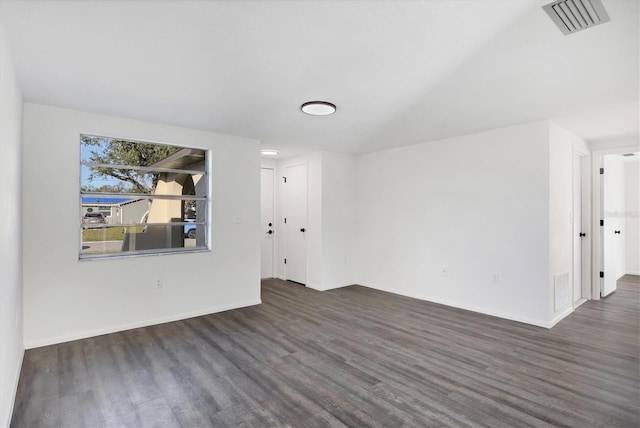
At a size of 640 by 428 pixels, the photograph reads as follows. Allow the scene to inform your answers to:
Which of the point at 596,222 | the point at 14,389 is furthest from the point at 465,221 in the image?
the point at 14,389

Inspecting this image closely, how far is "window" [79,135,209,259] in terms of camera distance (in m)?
3.50

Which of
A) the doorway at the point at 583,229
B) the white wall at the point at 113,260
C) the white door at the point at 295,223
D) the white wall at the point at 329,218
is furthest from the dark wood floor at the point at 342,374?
the white door at the point at 295,223

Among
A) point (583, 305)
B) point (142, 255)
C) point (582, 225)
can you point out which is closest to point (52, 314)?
point (142, 255)

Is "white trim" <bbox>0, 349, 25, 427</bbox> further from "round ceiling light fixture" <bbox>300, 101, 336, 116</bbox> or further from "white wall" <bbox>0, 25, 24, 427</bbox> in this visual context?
"round ceiling light fixture" <bbox>300, 101, 336, 116</bbox>

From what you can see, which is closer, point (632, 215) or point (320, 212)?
point (320, 212)

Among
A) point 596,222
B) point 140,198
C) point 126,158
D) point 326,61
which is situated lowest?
point 596,222

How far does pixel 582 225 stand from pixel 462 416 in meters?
4.22

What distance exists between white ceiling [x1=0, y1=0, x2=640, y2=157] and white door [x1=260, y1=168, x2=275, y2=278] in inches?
100

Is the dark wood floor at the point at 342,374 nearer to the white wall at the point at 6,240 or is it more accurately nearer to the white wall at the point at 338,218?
the white wall at the point at 6,240

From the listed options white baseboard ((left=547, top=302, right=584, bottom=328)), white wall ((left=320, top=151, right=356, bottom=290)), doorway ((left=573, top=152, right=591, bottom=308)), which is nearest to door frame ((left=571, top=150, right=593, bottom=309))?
doorway ((left=573, top=152, right=591, bottom=308))

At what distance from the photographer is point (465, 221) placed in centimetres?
440

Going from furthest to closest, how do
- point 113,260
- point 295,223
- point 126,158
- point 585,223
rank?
1. point 295,223
2. point 585,223
3. point 126,158
4. point 113,260

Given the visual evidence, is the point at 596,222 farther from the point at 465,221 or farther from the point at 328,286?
the point at 328,286

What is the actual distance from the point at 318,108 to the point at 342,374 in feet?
8.37
